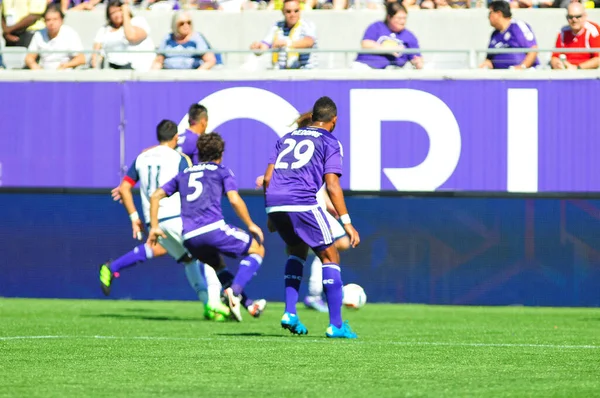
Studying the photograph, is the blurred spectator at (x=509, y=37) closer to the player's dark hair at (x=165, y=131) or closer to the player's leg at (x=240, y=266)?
the player's dark hair at (x=165, y=131)

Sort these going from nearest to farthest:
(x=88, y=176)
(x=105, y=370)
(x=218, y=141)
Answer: (x=105, y=370)
(x=218, y=141)
(x=88, y=176)

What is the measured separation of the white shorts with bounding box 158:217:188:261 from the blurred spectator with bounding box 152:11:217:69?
3.87m

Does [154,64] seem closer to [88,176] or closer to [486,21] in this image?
[88,176]

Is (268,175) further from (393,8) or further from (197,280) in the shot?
(393,8)

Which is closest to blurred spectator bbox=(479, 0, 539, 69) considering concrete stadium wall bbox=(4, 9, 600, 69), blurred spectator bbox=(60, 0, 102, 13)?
concrete stadium wall bbox=(4, 9, 600, 69)

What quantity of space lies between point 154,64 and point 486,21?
501 centimetres

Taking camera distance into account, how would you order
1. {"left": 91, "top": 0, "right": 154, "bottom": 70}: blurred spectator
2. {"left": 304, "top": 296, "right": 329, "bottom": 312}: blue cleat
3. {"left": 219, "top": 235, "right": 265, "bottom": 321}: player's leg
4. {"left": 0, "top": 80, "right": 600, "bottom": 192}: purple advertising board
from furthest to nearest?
{"left": 91, "top": 0, "right": 154, "bottom": 70}: blurred spectator < {"left": 0, "top": 80, "right": 600, "bottom": 192}: purple advertising board < {"left": 304, "top": 296, "right": 329, "bottom": 312}: blue cleat < {"left": 219, "top": 235, "right": 265, "bottom": 321}: player's leg

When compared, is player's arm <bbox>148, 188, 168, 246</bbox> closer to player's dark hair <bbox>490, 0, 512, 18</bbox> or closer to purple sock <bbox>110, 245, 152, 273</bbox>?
purple sock <bbox>110, 245, 152, 273</bbox>

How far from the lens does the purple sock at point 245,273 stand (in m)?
12.4

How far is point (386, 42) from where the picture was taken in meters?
17.4

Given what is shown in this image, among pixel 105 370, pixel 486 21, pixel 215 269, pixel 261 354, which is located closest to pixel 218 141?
pixel 215 269

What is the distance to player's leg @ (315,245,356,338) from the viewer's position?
10.9m

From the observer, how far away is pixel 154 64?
17.8 m

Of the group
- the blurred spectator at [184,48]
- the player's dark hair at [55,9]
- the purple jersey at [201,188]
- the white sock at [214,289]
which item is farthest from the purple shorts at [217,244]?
the player's dark hair at [55,9]
